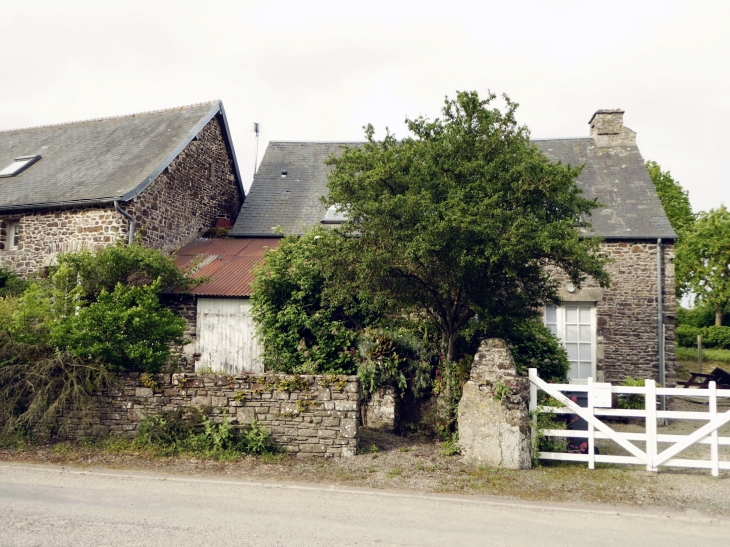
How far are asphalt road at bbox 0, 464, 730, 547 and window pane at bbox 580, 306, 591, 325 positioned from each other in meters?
8.19

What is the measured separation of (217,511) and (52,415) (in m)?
4.22

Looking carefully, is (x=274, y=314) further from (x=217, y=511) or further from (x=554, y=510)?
(x=554, y=510)

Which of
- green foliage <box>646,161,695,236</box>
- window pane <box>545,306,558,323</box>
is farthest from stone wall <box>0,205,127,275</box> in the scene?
green foliage <box>646,161,695,236</box>

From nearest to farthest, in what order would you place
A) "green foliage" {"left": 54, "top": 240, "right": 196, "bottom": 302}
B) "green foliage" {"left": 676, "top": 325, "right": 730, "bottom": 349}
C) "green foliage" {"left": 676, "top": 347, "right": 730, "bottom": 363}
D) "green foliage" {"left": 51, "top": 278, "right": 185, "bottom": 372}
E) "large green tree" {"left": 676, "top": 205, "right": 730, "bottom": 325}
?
"green foliage" {"left": 51, "top": 278, "right": 185, "bottom": 372} < "green foliage" {"left": 54, "top": 240, "right": 196, "bottom": 302} < "green foliage" {"left": 676, "top": 347, "right": 730, "bottom": 363} < "green foliage" {"left": 676, "top": 325, "right": 730, "bottom": 349} < "large green tree" {"left": 676, "top": 205, "right": 730, "bottom": 325}

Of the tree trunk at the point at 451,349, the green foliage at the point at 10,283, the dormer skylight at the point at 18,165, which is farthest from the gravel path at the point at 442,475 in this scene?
the dormer skylight at the point at 18,165

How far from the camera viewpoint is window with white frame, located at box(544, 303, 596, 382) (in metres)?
14.1

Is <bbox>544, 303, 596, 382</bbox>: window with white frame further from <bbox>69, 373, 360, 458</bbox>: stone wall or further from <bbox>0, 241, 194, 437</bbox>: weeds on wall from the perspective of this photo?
<bbox>0, 241, 194, 437</bbox>: weeds on wall

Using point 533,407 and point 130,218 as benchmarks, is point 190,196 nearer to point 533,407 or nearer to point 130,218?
point 130,218

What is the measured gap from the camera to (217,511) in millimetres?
6094

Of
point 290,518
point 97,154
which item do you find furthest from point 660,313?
point 97,154

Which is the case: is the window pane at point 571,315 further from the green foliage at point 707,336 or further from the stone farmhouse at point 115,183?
the green foliage at point 707,336

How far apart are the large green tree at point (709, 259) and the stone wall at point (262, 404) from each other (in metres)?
22.6

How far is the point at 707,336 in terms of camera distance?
24312 mm

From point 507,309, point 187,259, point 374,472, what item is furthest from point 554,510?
point 187,259
